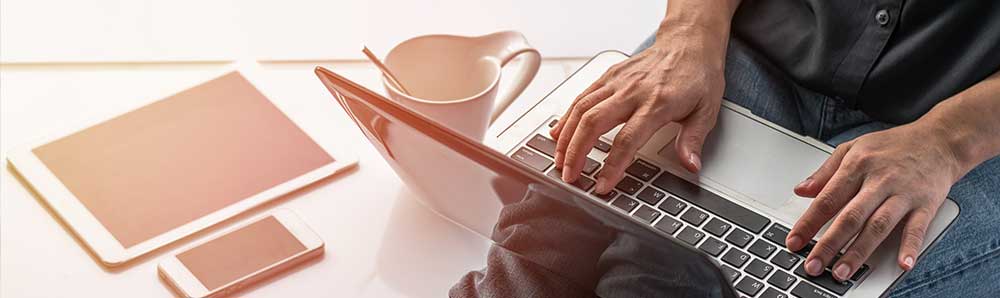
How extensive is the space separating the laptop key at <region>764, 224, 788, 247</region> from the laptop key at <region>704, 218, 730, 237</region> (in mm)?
32

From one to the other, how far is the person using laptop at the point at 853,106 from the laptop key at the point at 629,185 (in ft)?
0.06

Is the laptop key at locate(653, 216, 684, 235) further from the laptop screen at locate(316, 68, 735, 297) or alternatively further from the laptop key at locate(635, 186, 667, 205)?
the laptop screen at locate(316, 68, 735, 297)

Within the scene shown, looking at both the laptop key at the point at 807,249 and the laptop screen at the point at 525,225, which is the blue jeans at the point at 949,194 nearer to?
the laptop key at the point at 807,249

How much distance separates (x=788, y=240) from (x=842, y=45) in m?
0.28

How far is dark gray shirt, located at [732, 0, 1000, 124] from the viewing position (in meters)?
1.13

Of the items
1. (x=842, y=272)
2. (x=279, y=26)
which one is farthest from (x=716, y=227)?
(x=279, y=26)

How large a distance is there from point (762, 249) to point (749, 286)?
42 millimetres

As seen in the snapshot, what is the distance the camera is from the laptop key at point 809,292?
962 mm

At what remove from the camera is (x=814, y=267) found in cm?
97

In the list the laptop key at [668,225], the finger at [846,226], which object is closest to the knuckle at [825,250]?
the finger at [846,226]

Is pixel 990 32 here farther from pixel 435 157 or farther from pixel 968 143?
pixel 435 157

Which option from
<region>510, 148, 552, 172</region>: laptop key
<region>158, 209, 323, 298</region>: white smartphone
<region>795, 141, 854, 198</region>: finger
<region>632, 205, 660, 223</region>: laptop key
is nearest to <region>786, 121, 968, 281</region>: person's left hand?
<region>795, 141, 854, 198</region>: finger

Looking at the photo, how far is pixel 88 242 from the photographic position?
103 cm

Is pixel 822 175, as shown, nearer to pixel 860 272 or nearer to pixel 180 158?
pixel 860 272
